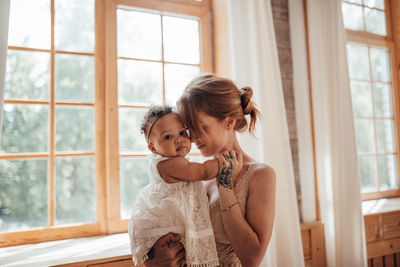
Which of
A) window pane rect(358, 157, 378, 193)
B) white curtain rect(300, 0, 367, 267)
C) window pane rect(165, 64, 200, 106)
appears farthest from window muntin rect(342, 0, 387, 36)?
window pane rect(165, 64, 200, 106)

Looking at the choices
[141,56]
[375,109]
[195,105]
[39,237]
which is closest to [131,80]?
[141,56]

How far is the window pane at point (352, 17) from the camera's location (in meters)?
3.08

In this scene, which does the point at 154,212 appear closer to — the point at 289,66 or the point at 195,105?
the point at 195,105

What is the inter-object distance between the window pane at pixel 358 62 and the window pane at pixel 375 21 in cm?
25

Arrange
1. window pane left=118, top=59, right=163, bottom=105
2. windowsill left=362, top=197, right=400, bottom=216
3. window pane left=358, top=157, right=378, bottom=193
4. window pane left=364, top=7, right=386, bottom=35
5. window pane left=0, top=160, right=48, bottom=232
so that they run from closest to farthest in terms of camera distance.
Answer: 1. window pane left=0, top=160, right=48, bottom=232
2. window pane left=118, top=59, right=163, bottom=105
3. windowsill left=362, top=197, right=400, bottom=216
4. window pane left=358, top=157, right=378, bottom=193
5. window pane left=364, top=7, right=386, bottom=35

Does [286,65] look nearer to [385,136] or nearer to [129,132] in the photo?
[129,132]

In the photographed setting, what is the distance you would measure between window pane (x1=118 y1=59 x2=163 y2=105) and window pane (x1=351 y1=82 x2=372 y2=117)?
2154 mm

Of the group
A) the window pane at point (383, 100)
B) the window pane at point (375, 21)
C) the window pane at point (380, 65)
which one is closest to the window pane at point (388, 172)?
the window pane at point (383, 100)

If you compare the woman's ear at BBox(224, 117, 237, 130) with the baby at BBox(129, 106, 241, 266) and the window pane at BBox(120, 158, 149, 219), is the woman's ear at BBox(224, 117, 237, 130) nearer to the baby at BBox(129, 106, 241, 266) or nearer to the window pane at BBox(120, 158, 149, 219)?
the baby at BBox(129, 106, 241, 266)

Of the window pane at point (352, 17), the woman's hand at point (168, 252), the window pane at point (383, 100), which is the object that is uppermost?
the window pane at point (352, 17)

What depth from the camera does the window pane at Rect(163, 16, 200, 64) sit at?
2.33 metres

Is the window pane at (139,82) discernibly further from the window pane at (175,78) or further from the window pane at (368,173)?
the window pane at (368,173)

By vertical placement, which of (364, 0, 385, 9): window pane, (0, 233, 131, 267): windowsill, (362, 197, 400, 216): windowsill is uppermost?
(364, 0, 385, 9): window pane

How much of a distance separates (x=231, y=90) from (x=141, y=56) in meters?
1.17
